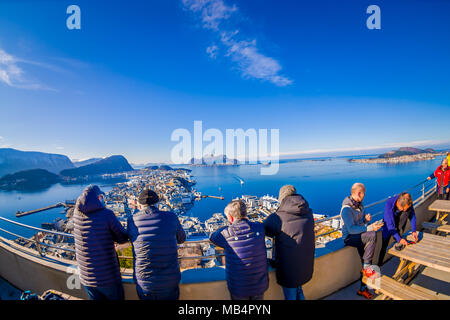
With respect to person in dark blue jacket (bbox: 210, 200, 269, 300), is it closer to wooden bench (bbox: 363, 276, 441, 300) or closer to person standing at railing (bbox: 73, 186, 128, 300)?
person standing at railing (bbox: 73, 186, 128, 300)

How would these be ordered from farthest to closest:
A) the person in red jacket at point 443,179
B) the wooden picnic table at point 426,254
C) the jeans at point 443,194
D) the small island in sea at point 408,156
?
the small island in sea at point 408,156, the jeans at point 443,194, the person in red jacket at point 443,179, the wooden picnic table at point 426,254

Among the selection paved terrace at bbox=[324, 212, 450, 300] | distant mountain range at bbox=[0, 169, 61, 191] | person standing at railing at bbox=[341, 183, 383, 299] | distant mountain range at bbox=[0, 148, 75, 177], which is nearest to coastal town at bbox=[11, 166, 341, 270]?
person standing at railing at bbox=[341, 183, 383, 299]

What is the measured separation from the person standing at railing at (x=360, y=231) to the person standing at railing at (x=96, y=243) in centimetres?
261

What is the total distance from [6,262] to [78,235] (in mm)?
2592

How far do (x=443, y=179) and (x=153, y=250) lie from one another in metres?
6.72

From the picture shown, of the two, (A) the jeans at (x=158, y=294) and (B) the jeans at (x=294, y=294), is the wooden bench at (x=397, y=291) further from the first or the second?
(A) the jeans at (x=158, y=294)

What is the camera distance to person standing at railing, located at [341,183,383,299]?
2.07m

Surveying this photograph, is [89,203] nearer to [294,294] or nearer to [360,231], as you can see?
[294,294]

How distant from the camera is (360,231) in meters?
2.02

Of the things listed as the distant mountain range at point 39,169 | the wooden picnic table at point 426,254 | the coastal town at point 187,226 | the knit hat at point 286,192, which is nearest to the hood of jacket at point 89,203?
the coastal town at point 187,226

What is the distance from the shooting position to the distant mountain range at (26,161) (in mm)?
51006

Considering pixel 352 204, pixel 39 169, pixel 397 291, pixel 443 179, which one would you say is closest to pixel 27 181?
pixel 39 169

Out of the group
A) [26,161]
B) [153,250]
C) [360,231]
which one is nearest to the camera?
[153,250]

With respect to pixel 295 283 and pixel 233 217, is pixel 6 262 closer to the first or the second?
pixel 233 217
